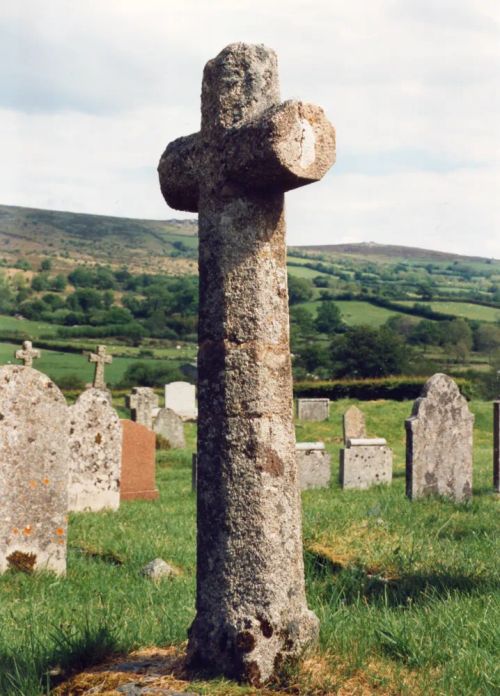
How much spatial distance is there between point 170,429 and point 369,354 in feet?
101

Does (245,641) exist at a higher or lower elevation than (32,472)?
lower

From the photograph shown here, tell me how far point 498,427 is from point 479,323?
A: 6092 centimetres

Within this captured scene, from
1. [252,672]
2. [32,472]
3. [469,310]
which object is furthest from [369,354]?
[252,672]

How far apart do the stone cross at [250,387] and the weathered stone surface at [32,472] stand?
4788 millimetres

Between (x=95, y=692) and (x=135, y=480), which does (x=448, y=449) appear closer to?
(x=135, y=480)

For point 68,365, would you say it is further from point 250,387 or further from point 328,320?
point 250,387

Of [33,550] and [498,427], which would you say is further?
[498,427]

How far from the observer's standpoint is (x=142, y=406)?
31.1 m

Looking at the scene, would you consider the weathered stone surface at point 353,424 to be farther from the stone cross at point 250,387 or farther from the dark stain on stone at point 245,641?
the dark stain on stone at point 245,641

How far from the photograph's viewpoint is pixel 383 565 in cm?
888

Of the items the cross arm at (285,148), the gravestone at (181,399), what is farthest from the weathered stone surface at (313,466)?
the gravestone at (181,399)

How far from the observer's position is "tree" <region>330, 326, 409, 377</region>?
56.2 meters

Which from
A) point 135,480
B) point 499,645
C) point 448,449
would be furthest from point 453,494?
point 499,645

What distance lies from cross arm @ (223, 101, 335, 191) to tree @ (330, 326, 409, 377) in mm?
51025
